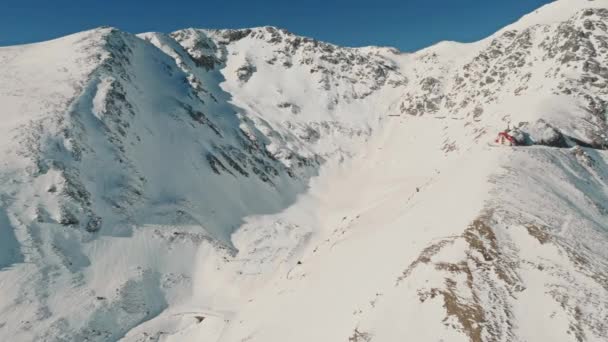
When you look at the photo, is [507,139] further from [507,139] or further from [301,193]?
[301,193]

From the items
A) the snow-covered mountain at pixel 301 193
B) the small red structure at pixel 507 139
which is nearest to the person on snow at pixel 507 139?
the small red structure at pixel 507 139

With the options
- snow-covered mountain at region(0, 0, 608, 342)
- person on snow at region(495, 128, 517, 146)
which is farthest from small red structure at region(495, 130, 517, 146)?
snow-covered mountain at region(0, 0, 608, 342)

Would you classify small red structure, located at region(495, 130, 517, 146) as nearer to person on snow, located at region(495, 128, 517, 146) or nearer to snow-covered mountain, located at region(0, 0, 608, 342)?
person on snow, located at region(495, 128, 517, 146)

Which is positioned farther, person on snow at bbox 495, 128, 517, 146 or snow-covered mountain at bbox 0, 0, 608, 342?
person on snow at bbox 495, 128, 517, 146

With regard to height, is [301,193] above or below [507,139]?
above

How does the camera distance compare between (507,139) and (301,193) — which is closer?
(507,139)

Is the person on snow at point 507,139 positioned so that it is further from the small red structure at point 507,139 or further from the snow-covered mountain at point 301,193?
the snow-covered mountain at point 301,193

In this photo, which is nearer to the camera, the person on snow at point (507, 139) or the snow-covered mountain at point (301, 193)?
the snow-covered mountain at point (301, 193)

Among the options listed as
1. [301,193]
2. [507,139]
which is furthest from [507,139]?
[301,193]
